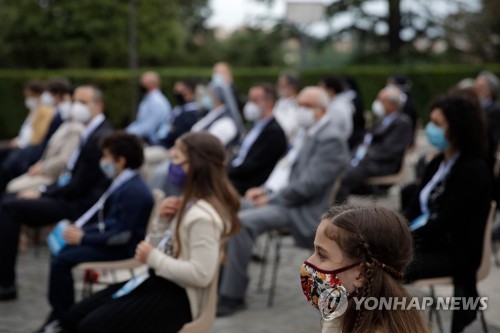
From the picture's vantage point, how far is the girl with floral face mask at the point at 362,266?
8.79 feet

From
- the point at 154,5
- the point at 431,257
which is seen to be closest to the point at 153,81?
the point at 431,257

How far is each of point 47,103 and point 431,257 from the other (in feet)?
21.2

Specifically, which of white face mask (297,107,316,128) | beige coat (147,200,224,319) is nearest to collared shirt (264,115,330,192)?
white face mask (297,107,316,128)

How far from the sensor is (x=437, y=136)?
5617 millimetres

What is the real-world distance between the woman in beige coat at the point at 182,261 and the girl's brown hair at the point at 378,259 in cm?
195

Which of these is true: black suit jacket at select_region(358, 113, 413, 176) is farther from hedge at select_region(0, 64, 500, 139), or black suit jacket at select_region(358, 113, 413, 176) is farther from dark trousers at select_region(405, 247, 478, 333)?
hedge at select_region(0, 64, 500, 139)

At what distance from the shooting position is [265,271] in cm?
792

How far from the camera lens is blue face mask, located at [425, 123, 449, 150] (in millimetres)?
5574

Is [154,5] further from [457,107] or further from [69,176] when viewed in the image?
[457,107]

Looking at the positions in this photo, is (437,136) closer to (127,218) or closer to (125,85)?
(127,218)

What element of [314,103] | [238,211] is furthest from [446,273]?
[314,103]

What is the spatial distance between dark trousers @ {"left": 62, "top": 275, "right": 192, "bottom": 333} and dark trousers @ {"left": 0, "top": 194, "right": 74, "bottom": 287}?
8.40ft

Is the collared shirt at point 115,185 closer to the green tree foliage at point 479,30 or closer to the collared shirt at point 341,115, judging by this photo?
the collared shirt at point 341,115

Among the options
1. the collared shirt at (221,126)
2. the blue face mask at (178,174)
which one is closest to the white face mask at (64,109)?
the collared shirt at (221,126)
